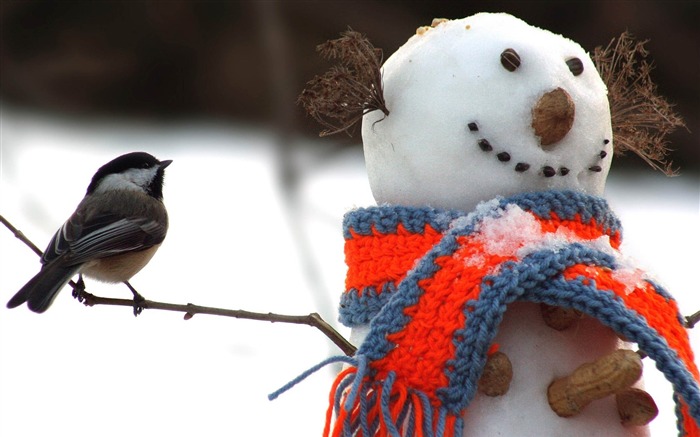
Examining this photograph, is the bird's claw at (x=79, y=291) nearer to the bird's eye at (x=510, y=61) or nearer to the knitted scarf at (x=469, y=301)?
the knitted scarf at (x=469, y=301)

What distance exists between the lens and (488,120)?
0.84 meters

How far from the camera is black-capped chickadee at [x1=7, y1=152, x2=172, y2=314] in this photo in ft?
3.63

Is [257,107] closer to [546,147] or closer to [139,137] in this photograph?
[139,137]

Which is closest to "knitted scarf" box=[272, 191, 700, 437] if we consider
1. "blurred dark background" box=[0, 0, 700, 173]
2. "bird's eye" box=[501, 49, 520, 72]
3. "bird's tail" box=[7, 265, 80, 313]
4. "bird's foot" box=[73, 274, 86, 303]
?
"bird's eye" box=[501, 49, 520, 72]

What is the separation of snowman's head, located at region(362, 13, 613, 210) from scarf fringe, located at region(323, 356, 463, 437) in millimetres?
163

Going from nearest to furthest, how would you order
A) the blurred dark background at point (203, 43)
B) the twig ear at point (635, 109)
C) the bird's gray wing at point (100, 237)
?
the twig ear at point (635, 109)
the bird's gray wing at point (100, 237)
the blurred dark background at point (203, 43)

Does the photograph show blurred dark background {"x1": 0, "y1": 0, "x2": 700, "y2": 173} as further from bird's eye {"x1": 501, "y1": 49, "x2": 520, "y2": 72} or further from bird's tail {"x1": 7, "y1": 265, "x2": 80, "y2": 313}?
bird's eye {"x1": 501, "y1": 49, "x2": 520, "y2": 72}

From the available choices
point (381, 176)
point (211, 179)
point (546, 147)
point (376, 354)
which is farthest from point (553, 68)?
point (211, 179)

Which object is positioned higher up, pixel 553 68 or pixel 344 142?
pixel 553 68

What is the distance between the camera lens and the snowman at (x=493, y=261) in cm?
78

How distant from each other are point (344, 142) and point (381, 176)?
0.95 meters

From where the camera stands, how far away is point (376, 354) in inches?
31.5

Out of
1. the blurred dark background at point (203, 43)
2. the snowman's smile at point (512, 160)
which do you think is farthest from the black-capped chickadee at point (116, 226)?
the blurred dark background at point (203, 43)

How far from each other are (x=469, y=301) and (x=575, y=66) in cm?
24
